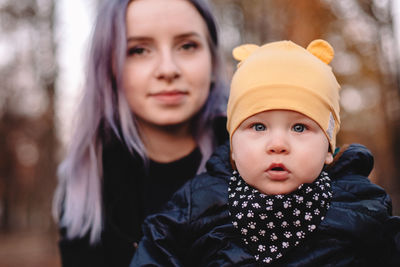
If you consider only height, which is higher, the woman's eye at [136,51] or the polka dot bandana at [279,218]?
the woman's eye at [136,51]

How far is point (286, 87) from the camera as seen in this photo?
54.4 inches

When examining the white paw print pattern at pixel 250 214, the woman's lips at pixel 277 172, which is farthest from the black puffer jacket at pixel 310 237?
the woman's lips at pixel 277 172

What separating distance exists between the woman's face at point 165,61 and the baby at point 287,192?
2.27ft

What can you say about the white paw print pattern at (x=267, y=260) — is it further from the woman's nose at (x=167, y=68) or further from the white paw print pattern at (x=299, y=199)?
the woman's nose at (x=167, y=68)

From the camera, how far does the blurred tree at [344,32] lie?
662 cm

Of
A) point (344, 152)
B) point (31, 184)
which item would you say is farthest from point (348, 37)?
point (31, 184)

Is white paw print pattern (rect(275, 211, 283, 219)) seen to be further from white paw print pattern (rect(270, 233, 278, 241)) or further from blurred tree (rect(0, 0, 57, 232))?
blurred tree (rect(0, 0, 57, 232))

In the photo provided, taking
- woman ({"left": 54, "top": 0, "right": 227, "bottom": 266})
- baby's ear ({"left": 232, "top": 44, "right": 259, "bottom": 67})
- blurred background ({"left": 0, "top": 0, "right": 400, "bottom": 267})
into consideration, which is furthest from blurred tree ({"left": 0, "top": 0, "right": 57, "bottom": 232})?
baby's ear ({"left": 232, "top": 44, "right": 259, "bottom": 67})

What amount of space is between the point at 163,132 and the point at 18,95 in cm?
1313

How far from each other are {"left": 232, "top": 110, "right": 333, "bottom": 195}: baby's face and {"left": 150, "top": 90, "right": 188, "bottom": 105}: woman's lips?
2.76 ft

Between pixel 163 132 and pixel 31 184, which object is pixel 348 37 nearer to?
pixel 163 132

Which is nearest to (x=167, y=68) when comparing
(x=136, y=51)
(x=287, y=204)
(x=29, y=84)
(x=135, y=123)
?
(x=136, y=51)

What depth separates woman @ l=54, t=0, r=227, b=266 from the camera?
86.4 inches

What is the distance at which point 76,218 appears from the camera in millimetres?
2354
